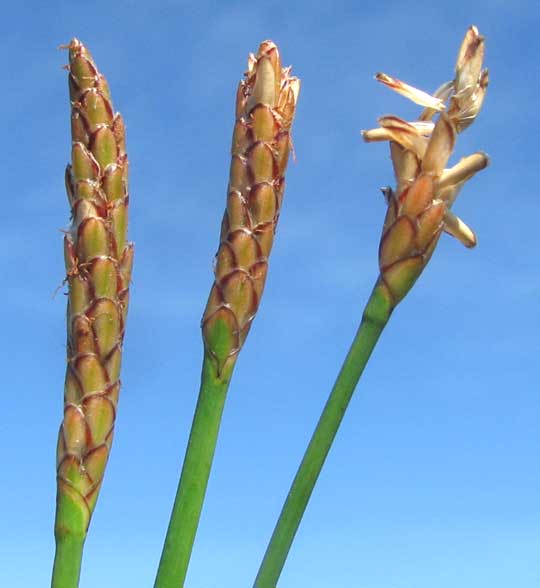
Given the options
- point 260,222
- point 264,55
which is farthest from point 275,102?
point 260,222

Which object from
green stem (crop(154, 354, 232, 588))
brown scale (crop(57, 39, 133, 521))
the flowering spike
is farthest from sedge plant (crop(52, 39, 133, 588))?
the flowering spike

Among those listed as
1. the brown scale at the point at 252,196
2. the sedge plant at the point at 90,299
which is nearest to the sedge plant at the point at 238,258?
the brown scale at the point at 252,196

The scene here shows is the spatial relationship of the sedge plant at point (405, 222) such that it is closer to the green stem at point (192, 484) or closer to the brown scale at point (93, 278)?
the green stem at point (192, 484)

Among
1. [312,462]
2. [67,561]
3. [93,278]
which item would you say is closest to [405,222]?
[312,462]

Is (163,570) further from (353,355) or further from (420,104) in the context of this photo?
(420,104)

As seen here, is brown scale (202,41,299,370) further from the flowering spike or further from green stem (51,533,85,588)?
green stem (51,533,85,588)
